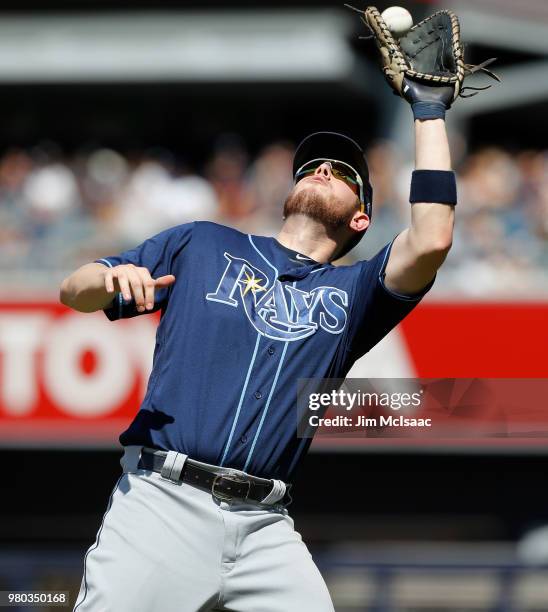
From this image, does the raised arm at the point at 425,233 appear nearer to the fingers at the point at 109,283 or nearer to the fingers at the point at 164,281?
the fingers at the point at 164,281

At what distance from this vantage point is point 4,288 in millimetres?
8922

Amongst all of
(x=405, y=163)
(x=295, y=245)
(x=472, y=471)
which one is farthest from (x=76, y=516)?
(x=295, y=245)

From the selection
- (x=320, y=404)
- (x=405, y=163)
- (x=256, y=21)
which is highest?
(x=256, y=21)

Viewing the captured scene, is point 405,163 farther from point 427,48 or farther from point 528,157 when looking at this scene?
point 427,48

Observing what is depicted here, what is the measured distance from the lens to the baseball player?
126 inches

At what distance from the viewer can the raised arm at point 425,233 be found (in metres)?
3.23

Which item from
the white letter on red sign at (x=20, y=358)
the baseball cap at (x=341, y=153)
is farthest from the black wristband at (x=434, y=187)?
the white letter on red sign at (x=20, y=358)

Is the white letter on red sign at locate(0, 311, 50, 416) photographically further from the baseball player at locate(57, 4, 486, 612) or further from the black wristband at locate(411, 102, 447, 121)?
the black wristband at locate(411, 102, 447, 121)

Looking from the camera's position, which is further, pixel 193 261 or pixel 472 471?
pixel 472 471

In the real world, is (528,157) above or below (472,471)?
above

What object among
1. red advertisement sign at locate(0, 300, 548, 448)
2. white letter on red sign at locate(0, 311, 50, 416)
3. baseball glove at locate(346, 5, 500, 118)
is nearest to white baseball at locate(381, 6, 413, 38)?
baseball glove at locate(346, 5, 500, 118)

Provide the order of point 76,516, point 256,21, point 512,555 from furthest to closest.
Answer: point 256,21 < point 76,516 < point 512,555

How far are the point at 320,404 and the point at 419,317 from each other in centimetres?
520

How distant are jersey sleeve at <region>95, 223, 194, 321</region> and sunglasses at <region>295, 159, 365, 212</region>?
463 mm
